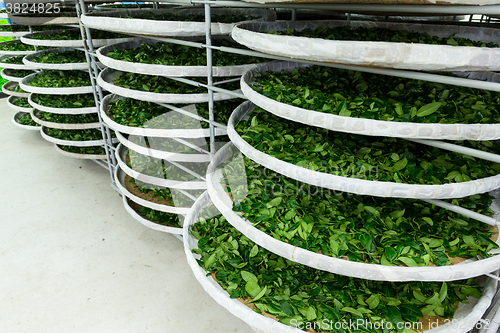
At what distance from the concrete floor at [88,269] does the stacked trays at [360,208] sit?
1.04 m

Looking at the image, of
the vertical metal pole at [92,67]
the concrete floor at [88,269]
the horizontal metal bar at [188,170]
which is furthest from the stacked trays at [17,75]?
the horizontal metal bar at [188,170]

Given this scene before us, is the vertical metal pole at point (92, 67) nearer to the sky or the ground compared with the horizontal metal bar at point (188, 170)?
nearer to the sky

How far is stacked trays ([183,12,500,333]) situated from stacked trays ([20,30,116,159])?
239 cm

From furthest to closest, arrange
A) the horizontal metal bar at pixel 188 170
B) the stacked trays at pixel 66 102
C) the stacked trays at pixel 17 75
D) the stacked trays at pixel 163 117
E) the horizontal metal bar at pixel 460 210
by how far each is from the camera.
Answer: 1. the stacked trays at pixel 17 75
2. the stacked trays at pixel 66 102
3. the horizontal metal bar at pixel 188 170
4. the stacked trays at pixel 163 117
5. the horizontal metal bar at pixel 460 210

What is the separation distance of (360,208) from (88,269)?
7.69 feet

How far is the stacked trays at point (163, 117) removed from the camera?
6.67ft

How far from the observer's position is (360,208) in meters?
1.41

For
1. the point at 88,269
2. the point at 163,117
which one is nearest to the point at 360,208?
the point at 163,117

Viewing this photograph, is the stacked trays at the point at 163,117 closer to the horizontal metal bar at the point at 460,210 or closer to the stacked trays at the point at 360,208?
the stacked trays at the point at 360,208

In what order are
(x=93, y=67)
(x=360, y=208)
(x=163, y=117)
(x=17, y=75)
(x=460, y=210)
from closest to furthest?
(x=460, y=210) < (x=360, y=208) < (x=163, y=117) < (x=93, y=67) < (x=17, y=75)

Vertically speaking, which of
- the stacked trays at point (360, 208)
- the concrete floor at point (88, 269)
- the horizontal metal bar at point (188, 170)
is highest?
the stacked trays at point (360, 208)

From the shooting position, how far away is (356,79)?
1.62m

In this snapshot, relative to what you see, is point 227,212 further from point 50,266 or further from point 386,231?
point 50,266

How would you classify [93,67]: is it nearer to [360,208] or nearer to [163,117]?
[163,117]
